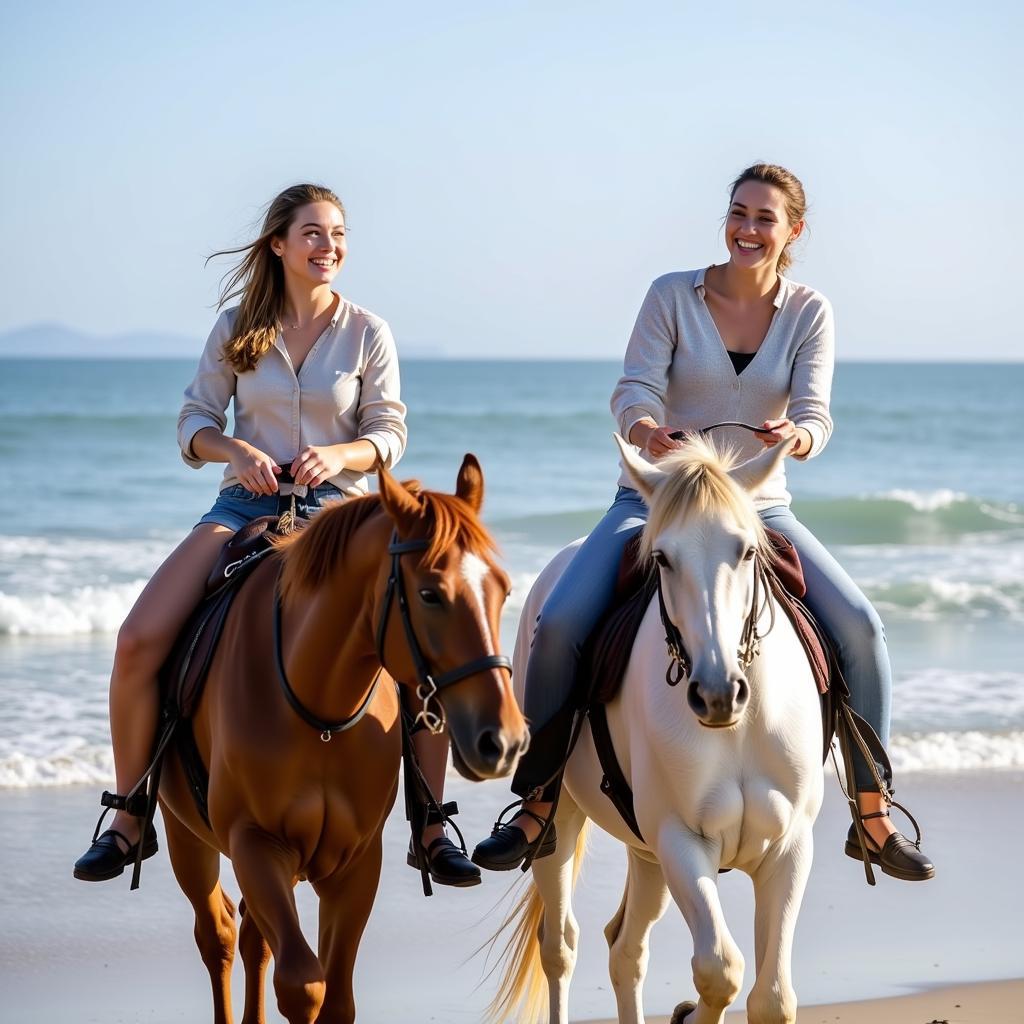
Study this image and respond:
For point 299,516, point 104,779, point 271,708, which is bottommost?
point 104,779

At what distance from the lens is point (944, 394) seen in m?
59.3

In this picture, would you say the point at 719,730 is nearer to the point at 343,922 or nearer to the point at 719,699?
the point at 719,699

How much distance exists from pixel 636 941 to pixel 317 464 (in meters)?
1.79

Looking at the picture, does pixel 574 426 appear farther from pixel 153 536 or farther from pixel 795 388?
pixel 795 388

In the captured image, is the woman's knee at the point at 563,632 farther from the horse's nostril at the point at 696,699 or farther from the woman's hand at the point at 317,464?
the horse's nostril at the point at 696,699

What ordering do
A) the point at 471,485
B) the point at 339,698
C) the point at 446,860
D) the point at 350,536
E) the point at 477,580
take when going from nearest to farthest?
the point at 477,580
the point at 471,485
the point at 350,536
the point at 339,698
the point at 446,860

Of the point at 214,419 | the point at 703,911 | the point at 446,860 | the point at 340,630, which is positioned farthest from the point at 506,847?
the point at 214,419

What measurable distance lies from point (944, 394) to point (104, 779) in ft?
181

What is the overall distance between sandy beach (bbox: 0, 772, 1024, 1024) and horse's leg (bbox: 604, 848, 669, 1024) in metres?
0.52

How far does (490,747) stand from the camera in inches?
122

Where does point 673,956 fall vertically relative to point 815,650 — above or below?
below

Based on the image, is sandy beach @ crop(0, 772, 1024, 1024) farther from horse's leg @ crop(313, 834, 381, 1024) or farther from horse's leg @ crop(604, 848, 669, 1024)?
horse's leg @ crop(313, 834, 381, 1024)

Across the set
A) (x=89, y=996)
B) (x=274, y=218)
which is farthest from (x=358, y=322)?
(x=89, y=996)

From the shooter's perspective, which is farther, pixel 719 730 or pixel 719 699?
pixel 719 730
